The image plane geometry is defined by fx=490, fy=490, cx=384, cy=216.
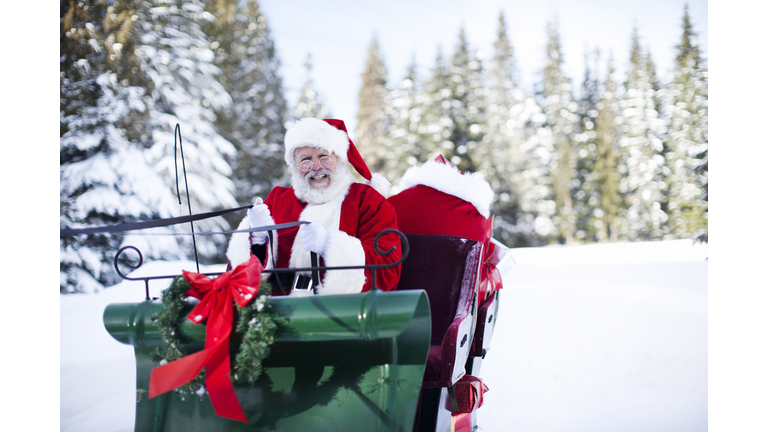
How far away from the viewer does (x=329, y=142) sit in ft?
9.14

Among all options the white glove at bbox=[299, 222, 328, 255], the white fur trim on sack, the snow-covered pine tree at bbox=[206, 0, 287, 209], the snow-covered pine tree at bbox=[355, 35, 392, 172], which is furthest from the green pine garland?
the snow-covered pine tree at bbox=[355, 35, 392, 172]

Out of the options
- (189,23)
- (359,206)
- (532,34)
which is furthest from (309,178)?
(532,34)

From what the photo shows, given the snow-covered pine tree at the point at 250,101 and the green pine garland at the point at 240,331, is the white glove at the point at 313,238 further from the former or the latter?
the snow-covered pine tree at the point at 250,101

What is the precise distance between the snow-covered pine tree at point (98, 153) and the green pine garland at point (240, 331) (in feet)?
26.2

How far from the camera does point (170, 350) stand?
1.85m

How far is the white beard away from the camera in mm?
2741

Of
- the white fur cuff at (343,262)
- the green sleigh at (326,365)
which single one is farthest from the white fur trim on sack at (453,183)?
the green sleigh at (326,365)

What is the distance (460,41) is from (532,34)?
4.31 m

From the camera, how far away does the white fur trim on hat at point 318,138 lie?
9.11ft

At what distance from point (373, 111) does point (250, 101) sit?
29.8 feet

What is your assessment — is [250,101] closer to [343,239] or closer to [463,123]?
[463,123]

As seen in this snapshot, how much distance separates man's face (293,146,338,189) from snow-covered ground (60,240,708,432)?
1.45 metres

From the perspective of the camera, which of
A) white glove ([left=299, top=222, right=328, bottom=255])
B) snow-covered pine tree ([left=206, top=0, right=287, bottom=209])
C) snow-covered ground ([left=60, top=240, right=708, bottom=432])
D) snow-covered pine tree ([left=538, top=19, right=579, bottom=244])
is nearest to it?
white glove ([left=299, top=222, right=328, bottom=255])

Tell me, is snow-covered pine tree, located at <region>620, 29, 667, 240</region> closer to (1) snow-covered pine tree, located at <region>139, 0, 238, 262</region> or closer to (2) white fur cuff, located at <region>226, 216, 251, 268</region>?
(1) snow-covered pine tree, located at <region>139, 0, 238, 262</region>
